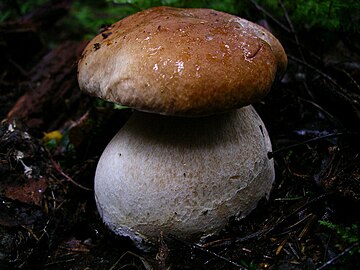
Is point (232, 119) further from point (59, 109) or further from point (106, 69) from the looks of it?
point (59, 109)

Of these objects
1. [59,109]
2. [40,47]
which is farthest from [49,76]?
[40,47]

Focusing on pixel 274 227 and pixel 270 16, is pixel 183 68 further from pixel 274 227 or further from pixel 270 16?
pixel 270 16

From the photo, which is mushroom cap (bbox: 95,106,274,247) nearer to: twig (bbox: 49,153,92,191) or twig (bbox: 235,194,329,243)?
twig (bbox: 235,194,329,243)

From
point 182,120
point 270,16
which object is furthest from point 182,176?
point 270,16

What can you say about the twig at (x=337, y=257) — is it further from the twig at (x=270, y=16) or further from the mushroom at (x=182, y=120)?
the twig at (x=270, y=16)

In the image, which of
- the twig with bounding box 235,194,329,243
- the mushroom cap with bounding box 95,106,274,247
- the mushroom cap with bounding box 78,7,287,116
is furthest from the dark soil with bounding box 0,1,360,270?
the mushroom cap with bounding box 78,7,287,116

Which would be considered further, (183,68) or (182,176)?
(182,176)

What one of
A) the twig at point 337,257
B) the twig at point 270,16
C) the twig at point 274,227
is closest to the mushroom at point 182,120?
the twig at point 274,227
